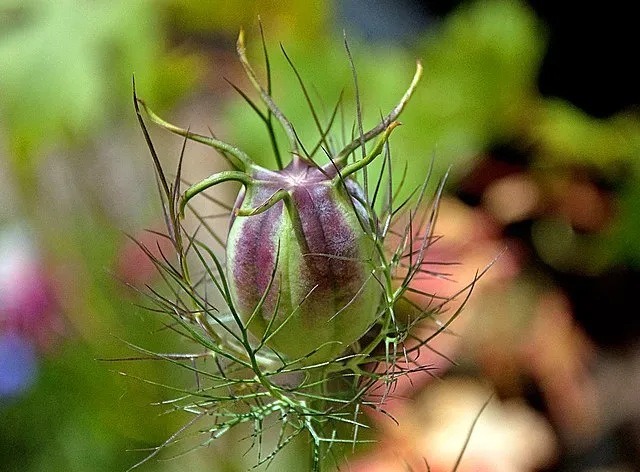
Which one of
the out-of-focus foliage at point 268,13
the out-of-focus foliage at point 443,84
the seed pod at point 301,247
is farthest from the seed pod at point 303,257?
the out-of-focus foliage at point 268,13

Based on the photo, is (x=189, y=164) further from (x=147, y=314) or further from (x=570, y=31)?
(x=570, y=31)

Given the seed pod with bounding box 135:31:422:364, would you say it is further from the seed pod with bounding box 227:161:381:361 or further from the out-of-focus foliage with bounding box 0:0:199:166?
the out-of-focus foliage with bounding box 0:0:199:166

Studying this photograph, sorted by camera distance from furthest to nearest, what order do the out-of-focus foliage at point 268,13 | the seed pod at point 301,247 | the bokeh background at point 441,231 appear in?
the out-of-focus foliage at point 268,13
the bokeh background at point 441,231
the seed pod at point 301,247

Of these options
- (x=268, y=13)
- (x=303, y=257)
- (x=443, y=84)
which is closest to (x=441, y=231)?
(x=443, y=84)

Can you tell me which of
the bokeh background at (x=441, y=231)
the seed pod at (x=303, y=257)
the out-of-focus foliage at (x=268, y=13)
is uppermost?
the seed pod at (x=303, y=257)

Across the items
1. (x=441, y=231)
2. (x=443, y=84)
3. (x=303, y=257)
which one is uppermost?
(x=303, y=257)

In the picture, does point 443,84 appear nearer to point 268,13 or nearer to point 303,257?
point 268,13

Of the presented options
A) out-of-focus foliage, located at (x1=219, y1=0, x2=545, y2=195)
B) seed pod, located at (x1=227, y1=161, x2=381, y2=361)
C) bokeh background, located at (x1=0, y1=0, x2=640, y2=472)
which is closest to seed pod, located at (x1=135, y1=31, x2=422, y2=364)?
seed pod, located at (x1=227, y1=161, x2=381, y2=361)

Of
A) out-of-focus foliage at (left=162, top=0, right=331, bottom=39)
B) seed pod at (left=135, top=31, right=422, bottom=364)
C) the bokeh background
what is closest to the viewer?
seed pod at (left=135, top=31, right=422, bottom=364)

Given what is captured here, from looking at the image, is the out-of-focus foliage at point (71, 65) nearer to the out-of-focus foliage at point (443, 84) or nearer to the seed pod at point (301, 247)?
the out-of-focus foliage at point (443, 84)
